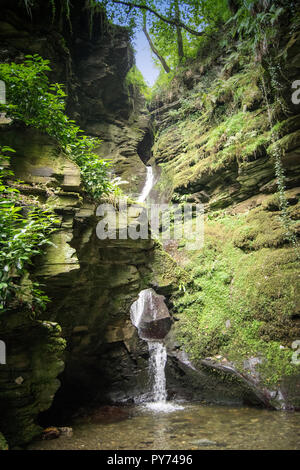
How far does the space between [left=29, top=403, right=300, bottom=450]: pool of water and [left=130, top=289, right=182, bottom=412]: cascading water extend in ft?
3.00

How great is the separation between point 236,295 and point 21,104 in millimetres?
6542

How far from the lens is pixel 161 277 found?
736cm

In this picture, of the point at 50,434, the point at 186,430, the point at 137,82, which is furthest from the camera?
the point at 137,82

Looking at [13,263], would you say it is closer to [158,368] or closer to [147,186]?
[158,368]

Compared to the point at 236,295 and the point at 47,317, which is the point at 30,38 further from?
the point at 236,295

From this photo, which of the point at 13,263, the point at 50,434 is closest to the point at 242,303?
the point at 50,434

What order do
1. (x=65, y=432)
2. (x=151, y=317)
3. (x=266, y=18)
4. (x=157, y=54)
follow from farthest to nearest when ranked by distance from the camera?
(x=157, y=54) < (x=151, y=317) < (x=266, y=18) < (x=65, y=432)

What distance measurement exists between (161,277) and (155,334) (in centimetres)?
168

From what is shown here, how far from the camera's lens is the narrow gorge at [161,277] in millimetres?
3764

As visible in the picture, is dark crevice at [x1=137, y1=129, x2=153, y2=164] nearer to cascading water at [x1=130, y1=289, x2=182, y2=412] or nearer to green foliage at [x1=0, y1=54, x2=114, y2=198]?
cascading water at [x1=130, y1=289, x2=182, y2=412]

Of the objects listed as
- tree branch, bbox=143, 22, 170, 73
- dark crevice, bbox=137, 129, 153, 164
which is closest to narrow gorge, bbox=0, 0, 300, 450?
tree branch, bbox=143, 22, 170, 73

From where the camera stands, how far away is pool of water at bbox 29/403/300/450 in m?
3.41

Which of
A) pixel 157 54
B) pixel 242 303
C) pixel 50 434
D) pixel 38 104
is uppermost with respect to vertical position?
pixel 157 54

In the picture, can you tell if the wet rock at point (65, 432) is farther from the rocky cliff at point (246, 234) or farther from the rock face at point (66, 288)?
the rocky cliff at point (246, 234)
